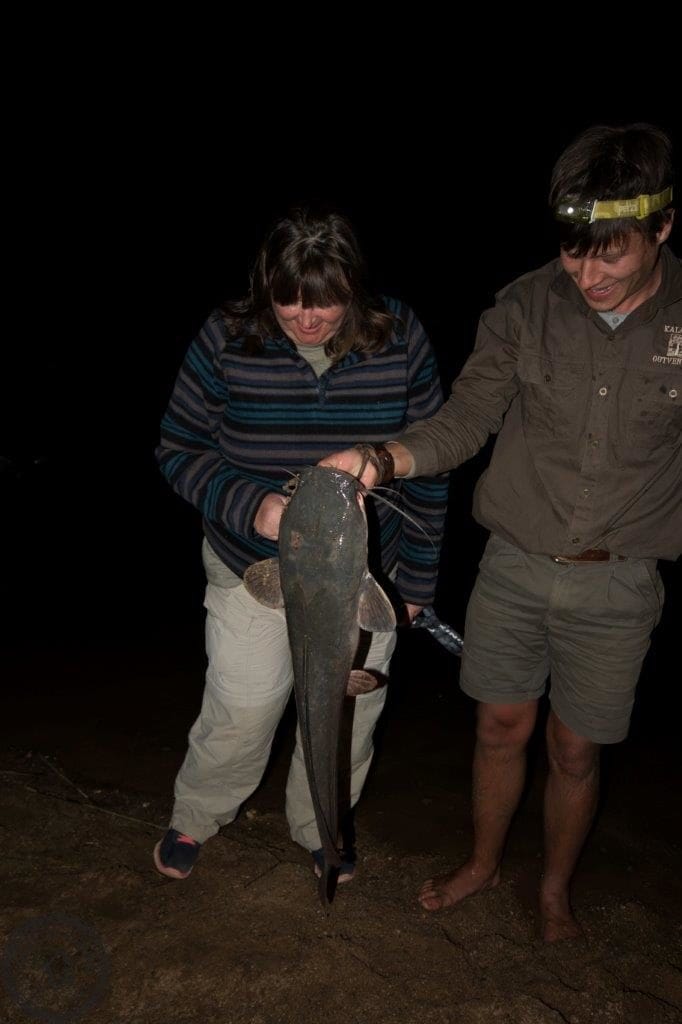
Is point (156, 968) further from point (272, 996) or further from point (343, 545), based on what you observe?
point (343, 545)

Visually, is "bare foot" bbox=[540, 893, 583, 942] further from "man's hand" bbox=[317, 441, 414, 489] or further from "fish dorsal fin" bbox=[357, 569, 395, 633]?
"man's hand" bbox=[317, 441, 414, 489]

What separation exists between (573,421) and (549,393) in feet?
0.43

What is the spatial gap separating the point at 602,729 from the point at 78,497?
10.7 metres

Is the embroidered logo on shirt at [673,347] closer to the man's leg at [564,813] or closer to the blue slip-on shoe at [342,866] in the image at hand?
the man's leg at [564,813]

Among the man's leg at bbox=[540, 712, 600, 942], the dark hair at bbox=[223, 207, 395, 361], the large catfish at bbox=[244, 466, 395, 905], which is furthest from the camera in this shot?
the man's leg at bbox=[540, 712, 600, 942]

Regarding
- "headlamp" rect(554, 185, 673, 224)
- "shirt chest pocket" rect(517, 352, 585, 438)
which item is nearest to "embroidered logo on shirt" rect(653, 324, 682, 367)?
"shirt chest pocket" rect(517, 352, 585, 438)

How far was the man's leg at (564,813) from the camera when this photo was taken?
110 inches

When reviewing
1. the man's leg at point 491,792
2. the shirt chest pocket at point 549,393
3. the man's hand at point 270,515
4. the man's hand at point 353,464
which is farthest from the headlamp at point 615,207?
the man's leg at point 491,792

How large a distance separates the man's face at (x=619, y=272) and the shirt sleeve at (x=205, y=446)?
125 cm

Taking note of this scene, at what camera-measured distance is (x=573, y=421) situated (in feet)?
8.32

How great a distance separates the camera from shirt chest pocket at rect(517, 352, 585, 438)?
2521 millimetres

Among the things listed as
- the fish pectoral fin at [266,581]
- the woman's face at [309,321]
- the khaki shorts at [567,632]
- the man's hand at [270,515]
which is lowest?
the khaki shorts at [567,632]

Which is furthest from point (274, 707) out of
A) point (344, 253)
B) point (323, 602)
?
point (344, 253)

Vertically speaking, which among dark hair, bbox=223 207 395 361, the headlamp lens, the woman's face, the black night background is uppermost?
the headlamp lens
